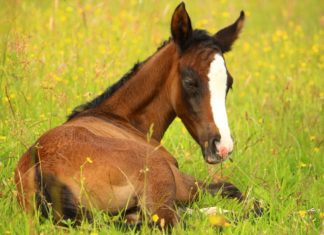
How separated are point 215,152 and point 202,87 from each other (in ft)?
1.67

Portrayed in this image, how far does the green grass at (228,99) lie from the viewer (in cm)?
568

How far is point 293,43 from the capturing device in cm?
1210

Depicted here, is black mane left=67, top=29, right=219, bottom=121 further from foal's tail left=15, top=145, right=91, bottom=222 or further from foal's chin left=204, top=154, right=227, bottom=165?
foal's tail left=15, top=145, right=91, bottom=222

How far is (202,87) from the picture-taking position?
569 centimetres

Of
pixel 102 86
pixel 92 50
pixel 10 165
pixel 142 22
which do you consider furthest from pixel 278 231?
pixel 142 22

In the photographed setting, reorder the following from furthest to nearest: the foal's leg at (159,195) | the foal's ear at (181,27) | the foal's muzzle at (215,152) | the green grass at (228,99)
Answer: the foal's ear at (181,27) < the green grass at (228,99) < the foal's muzzle at (215,152) < the foal's leg at (159,195)

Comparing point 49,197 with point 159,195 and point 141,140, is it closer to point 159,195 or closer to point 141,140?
point 159,195

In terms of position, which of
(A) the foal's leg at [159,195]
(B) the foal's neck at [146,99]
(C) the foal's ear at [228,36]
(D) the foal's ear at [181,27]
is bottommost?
(A) the foal's leg at [159,195]

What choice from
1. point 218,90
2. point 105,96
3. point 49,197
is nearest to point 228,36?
point 218,90

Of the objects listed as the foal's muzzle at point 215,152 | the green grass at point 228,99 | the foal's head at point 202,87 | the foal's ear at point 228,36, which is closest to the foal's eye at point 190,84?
the foal's head at point 202,87

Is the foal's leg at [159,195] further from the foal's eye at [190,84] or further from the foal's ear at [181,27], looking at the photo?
the foal's ear at [181,27]

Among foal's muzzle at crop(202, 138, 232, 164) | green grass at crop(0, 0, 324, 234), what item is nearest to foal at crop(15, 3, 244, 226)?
foal's muzzle at crop(202, 138, 232, 164)

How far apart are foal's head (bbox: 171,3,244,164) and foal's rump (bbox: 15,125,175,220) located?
1.70 feet

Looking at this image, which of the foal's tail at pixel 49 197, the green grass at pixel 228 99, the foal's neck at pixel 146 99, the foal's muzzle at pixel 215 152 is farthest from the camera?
the foal's neck at pixel 146 99
